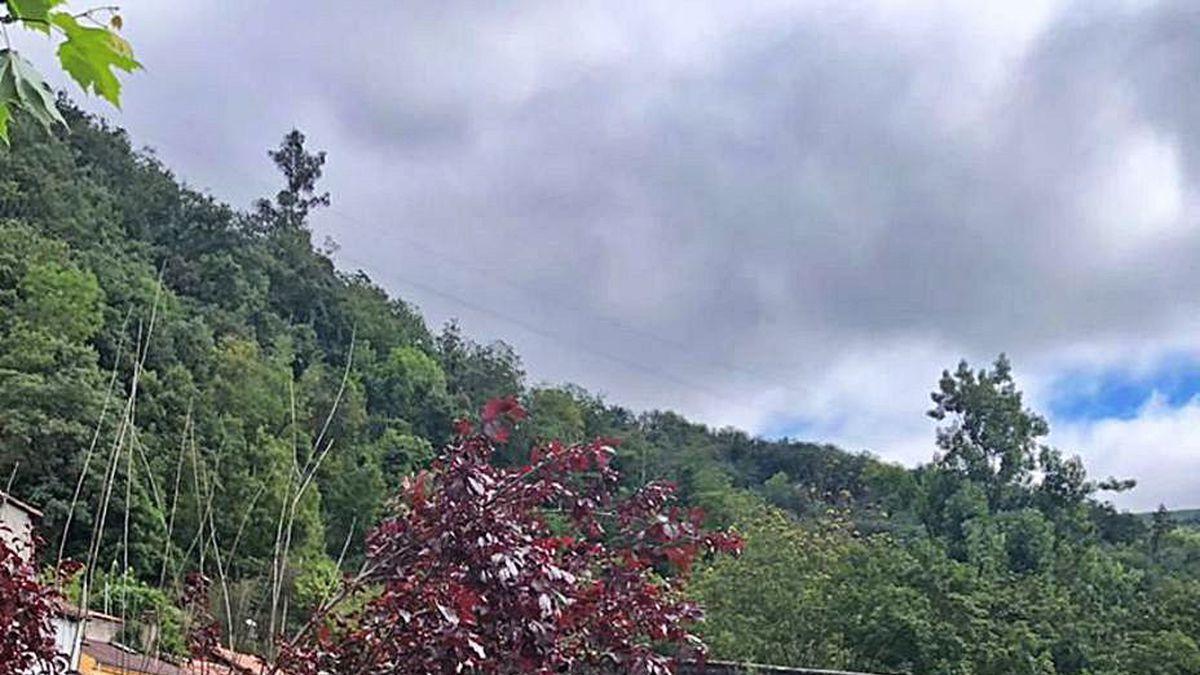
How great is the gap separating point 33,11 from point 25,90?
0.07m

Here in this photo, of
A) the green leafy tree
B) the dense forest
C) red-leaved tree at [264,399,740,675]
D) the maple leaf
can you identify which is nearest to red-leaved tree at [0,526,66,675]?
the dense forest

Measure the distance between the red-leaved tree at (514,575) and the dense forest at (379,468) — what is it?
25 cm

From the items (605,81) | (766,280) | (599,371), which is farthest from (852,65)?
(599,371)

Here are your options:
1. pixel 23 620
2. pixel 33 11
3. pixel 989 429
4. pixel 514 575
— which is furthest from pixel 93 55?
pixel 989 429

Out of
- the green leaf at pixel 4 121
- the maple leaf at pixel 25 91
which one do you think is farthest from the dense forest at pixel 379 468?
the maple leaf at pixel 25 91

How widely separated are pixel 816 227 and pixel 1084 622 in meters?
7.67

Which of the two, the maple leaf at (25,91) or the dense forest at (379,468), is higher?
the dense forest at (379,468)

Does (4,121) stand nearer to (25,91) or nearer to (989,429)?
(25,91)

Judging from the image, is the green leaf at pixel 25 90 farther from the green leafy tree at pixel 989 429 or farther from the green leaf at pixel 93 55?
the green leafy tree at pixel 989 429

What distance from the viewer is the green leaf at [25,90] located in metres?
0.99

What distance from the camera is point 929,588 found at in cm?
1603

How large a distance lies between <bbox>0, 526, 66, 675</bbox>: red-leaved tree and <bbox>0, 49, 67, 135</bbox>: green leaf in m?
1.20

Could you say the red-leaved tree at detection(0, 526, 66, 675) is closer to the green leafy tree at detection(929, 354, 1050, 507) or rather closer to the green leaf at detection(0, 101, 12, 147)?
the green leaf at detection(0, 101, 12, 147)

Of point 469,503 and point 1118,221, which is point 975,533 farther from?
point 469,503
